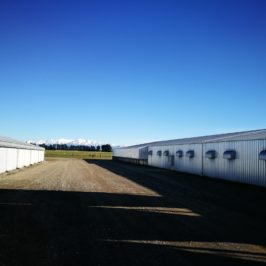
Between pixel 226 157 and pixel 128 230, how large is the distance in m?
19.1

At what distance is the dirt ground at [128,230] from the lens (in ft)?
23.8

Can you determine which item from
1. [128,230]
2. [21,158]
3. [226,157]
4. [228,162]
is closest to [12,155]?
[21,158]

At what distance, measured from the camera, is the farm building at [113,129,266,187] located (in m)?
23.6

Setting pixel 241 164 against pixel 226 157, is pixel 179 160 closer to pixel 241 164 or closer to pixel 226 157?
pixel 226 157

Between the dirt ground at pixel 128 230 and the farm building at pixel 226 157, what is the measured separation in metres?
7.67

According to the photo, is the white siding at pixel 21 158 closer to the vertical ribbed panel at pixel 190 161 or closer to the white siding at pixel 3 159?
the white siding at pixel 3 159

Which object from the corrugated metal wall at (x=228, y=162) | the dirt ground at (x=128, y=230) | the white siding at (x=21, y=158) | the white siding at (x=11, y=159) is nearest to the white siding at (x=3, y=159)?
the white siding at (x=11, y=159)

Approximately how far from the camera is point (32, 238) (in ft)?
28.3

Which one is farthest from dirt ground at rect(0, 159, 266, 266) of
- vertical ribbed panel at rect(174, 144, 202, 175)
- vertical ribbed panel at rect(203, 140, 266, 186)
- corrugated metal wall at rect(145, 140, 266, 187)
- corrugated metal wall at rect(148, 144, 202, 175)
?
corrugated metal wall at rect(148, 144, 202, 175)

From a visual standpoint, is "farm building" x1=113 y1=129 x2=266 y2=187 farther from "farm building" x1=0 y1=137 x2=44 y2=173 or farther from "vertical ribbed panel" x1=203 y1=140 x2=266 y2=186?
"farm building" x1=0 y1=137 x2=44 y2=173

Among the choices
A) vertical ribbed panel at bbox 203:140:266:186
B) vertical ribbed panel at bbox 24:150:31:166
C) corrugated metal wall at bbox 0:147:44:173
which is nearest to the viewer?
vertical ribbed panel at bbox 203:140:266:186

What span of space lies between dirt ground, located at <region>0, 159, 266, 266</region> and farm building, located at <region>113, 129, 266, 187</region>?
7.67 metres

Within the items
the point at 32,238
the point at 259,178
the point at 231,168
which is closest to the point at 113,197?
the point at 32,238

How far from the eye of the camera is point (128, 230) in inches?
380
